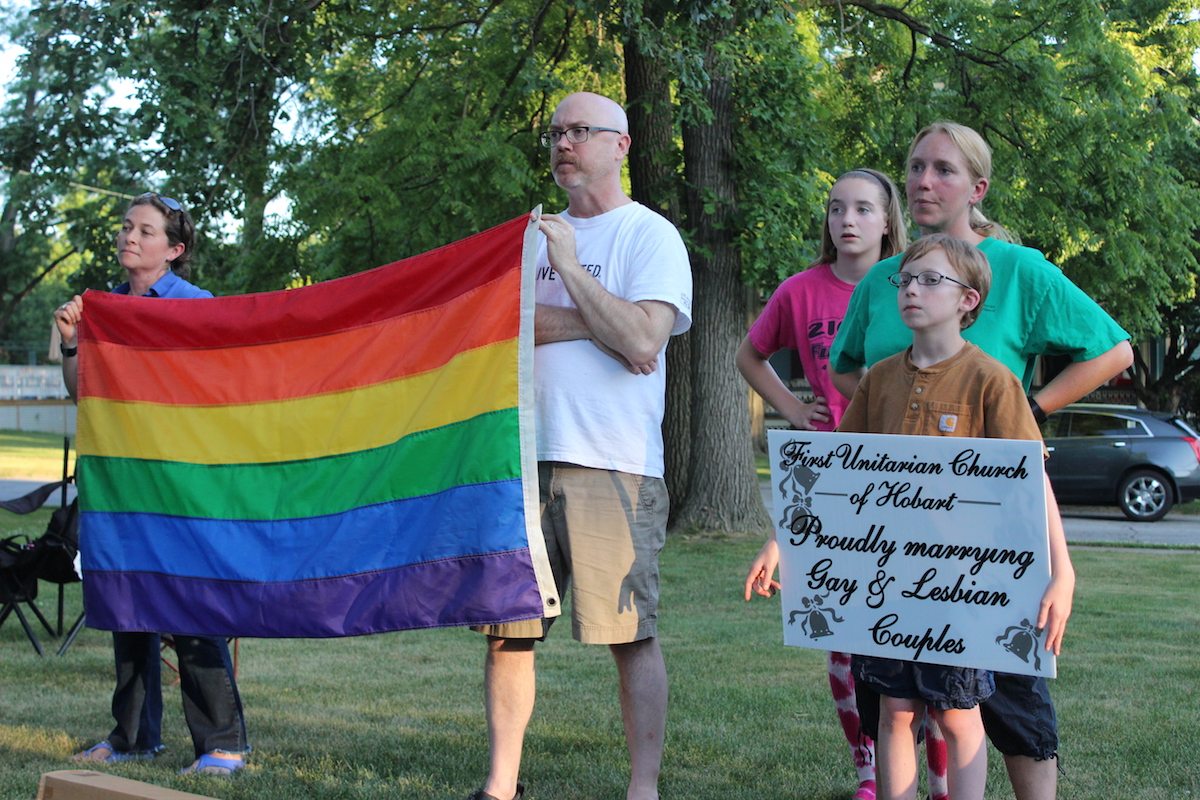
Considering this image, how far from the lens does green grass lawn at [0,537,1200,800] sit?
4125 millimetres

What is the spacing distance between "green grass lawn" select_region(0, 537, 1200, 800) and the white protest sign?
1222mm

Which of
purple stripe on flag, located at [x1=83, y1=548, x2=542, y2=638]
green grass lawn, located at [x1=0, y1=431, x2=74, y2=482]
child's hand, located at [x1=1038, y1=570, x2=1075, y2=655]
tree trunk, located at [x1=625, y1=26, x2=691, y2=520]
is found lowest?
green grass lawn, located at [x1=0, y1=431, x2=74, y2=482]

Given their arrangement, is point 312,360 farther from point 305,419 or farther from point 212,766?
point 212,766

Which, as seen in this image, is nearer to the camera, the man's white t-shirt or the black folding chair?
the man's white t-shirt

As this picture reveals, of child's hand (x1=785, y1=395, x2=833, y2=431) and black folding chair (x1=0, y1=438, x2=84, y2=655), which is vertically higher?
child's hand (x1=785, y1=395, x2=833, y2=431)

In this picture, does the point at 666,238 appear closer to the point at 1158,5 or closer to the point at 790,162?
the point at 790,162

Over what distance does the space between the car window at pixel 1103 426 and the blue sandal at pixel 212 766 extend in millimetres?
15313

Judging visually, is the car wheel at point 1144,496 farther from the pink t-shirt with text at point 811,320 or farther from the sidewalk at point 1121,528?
the pink t-shirt with text at point 811,320

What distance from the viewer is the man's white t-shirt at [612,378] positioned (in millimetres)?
3562

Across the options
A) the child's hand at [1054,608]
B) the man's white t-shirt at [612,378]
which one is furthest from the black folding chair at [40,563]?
the child's hand at [1054,608]

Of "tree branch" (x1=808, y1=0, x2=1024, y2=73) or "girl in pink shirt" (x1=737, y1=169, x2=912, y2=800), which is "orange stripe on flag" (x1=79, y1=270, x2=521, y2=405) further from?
"tree branch" (x1=808, y1=0, x2=1024, y2=73)

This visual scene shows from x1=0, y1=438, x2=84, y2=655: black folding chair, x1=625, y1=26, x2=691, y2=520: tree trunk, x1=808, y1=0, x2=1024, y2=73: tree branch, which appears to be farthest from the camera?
x1=808, y1=0, x2=1024, y2=73: tree branch

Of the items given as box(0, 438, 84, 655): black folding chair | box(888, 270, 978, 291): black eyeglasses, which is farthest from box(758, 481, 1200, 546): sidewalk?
box(888, 270, 978, 291): black eyeglasses

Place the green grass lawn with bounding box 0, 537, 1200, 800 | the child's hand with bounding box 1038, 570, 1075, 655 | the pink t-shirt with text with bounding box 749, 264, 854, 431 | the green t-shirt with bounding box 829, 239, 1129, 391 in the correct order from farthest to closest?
the green grass lawn with bounding box 0, 537, 1200, 800
the pink t-shirt with text with bounding box 749, 264, 854, 431
the green t-shirt with bounding box 829, 239, 1129, 391
the child's hand with bounding box 1038, 570, 1075, 655
